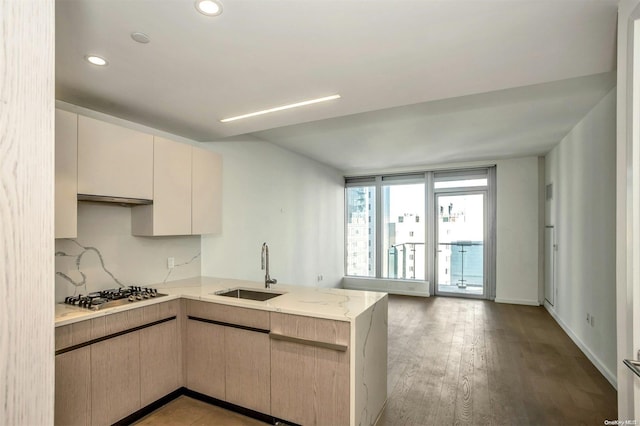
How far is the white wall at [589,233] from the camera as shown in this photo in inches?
121

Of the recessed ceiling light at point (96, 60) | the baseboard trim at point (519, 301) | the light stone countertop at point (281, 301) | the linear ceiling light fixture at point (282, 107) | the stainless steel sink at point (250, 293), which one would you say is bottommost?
the baseboard trim at point (519, 301)

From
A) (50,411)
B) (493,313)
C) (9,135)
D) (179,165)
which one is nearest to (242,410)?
(50,411)

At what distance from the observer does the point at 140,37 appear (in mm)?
1764

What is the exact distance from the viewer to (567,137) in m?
4.53

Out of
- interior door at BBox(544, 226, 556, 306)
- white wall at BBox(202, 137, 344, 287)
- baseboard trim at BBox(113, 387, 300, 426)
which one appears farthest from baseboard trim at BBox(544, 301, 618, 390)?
white wall at BBox(202, 137, 344, 287)

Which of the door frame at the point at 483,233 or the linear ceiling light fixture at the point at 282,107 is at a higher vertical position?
the linear ceiling light fixture at the point at 282,107

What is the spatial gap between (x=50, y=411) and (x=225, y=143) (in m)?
3.45

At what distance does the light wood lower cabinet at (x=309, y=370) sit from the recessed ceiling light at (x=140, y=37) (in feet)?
6.34

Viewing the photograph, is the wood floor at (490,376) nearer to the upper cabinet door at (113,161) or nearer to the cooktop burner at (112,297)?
the cooktop burner at (112,297)

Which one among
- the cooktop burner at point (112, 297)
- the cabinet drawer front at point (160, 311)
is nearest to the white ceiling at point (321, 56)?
the cooktop burner at point (112, 297)

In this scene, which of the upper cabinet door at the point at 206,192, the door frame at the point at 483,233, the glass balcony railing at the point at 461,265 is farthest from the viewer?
the glass balcony railing at the point at 461,265

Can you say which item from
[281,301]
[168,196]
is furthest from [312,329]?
[168,196]

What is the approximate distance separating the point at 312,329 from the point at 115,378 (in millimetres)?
1511

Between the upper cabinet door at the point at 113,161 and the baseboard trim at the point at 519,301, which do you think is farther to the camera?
the baseboard trim at the point at 519,301
